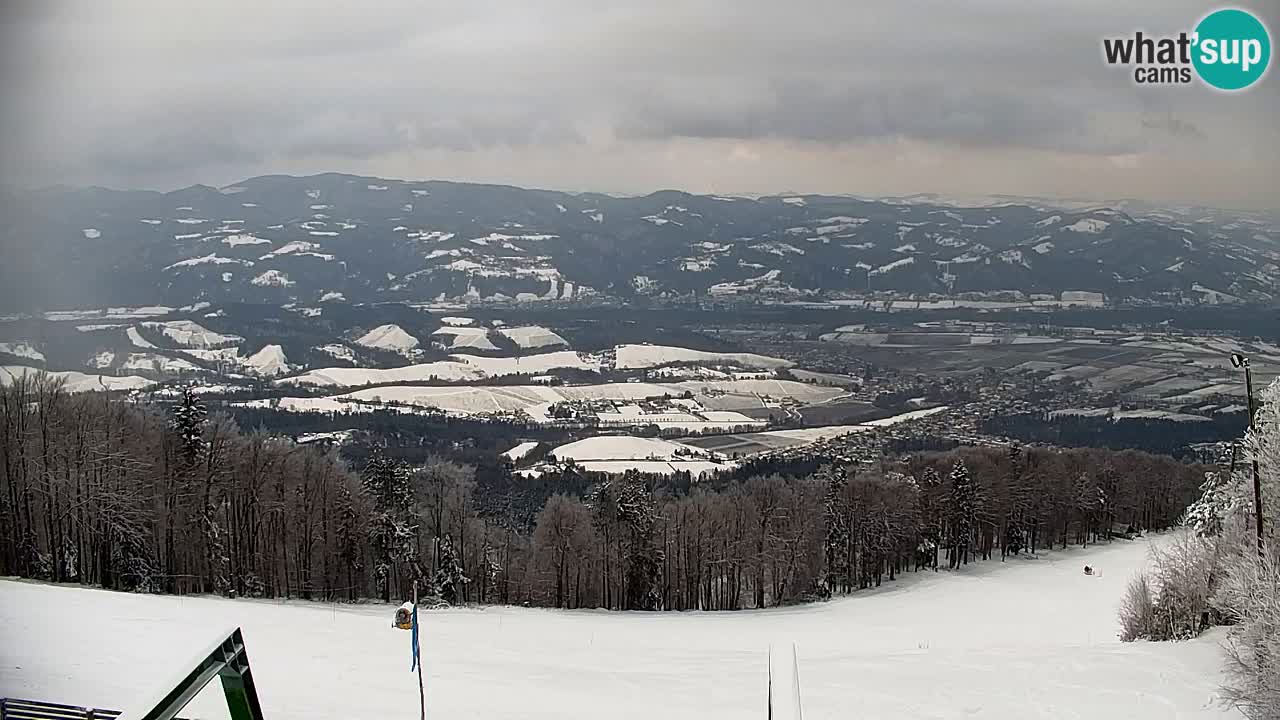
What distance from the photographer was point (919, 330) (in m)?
47.5

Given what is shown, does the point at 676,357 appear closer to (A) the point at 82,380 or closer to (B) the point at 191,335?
(B) the point at 191,335

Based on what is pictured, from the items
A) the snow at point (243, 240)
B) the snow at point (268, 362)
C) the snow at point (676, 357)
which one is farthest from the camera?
the snow at point (243, 240)

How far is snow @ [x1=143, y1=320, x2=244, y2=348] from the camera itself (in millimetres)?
36059

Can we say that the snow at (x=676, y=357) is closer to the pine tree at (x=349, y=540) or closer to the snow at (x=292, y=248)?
the snow at (x=292, y=248)

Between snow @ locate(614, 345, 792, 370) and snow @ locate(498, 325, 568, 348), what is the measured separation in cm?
400

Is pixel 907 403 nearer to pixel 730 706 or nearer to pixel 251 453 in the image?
pixel 251 453

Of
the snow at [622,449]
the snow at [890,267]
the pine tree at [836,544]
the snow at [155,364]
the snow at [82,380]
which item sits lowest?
the pine tree at [836,544]

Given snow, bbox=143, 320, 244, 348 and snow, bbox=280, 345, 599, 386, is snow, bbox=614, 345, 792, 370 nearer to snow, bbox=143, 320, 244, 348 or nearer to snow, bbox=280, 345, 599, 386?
snow, bbox=280, 345, 599, 386

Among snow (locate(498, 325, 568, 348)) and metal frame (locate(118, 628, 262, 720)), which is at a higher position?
snow (locate(498, 325, 568, 348))

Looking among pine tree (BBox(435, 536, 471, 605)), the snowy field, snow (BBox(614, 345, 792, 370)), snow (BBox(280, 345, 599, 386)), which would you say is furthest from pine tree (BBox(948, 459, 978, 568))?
snow (BBox(614, 345, 792, 370))

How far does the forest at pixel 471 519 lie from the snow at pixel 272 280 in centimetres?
3566

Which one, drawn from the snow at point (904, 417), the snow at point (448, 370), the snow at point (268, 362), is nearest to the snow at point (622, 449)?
the snow at point (904, 417)

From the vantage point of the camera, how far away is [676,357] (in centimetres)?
4328

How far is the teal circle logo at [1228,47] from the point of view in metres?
7.90
